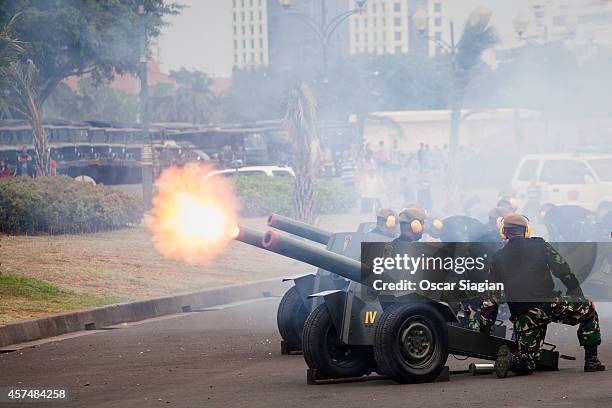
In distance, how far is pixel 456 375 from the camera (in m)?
11.5

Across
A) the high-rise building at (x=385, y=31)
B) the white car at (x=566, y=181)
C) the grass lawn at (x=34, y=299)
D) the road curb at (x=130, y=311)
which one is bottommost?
the road curb at (x=130, y=311)

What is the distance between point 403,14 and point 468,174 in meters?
44.2

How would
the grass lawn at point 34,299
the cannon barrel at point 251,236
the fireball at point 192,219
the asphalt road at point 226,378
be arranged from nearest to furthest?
the asphalt road at point 226,378
the cannon barrel at point 251,236
the fireball at point 192,219
the grass lawn at point 34,299

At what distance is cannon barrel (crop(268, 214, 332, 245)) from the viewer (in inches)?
505

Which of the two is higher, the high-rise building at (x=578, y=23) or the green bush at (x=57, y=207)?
the high-rise building at (x=578, y=23)

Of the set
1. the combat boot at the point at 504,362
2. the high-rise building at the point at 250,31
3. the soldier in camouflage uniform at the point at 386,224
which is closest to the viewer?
the combat boot at the point at 504,362

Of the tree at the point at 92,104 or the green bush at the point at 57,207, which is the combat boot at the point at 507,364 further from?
the tree at the point at 92,104

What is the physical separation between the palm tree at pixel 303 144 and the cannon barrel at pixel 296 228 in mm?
13103

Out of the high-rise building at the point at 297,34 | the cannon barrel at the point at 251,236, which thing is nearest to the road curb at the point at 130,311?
the cannon barrel at the point at 251,236

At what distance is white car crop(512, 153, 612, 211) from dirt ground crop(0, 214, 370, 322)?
7891 millimetres

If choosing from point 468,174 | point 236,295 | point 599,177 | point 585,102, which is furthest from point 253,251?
point 585,102

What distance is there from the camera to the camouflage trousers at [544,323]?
436 inches

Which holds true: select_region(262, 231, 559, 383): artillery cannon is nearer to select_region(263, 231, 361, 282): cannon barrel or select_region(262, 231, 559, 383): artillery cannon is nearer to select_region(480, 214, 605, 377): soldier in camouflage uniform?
select_region(263, 231, 361, 282): cannon barrel

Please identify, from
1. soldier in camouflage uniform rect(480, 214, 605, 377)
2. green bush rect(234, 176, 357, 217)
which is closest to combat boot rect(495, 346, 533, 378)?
soldier in camouflage uniform rect(480, 214, 605, 377)
